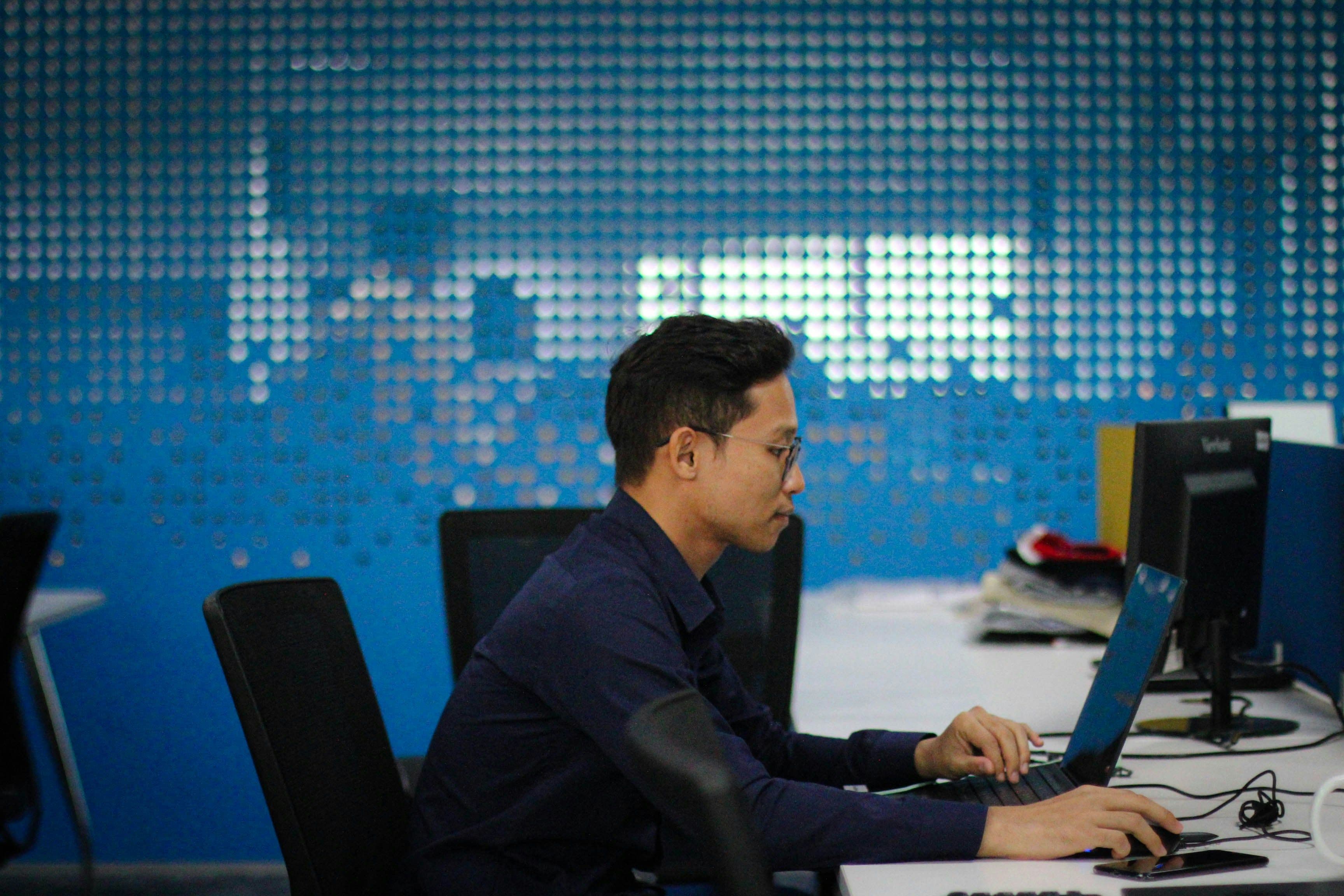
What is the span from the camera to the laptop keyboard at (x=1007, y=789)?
1.40 m

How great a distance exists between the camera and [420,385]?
3334 millimetres

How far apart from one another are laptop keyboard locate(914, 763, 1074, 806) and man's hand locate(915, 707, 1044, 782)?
0.02m

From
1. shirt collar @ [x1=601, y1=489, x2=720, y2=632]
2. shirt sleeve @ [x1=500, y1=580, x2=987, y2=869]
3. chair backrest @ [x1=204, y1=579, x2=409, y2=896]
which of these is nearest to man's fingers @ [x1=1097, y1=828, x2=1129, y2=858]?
shirt sleeve @ [x1=500, y1=580, x2=987, y2=869]

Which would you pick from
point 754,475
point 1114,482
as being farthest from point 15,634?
point 1114,482

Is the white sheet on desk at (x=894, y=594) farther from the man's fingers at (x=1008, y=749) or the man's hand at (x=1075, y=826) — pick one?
the man's hand at (x=1075, y=826)

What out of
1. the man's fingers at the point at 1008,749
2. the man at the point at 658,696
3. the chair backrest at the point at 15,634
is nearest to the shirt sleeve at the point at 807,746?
the man at the point at 658,696

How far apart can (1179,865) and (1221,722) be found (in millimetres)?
697

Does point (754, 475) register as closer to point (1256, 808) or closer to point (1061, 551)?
point (1256, 808)

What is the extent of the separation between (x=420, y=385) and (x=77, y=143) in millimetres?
Answer: 1272

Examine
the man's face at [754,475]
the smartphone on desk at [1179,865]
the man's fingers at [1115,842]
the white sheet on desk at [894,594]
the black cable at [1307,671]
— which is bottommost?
the white sheet on desk at [894,594]

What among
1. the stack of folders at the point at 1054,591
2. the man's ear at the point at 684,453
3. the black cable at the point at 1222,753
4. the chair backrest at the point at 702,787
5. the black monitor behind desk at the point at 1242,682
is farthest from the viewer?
the stack of folders at the point at 1054,591

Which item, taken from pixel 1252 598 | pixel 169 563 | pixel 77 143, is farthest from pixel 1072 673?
pixel 77 143

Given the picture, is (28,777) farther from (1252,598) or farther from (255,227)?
(1252,598)

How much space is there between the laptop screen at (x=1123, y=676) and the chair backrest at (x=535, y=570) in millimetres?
779
